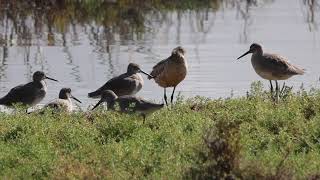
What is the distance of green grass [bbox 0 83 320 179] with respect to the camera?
8.10m

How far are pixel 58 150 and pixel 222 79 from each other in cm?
662

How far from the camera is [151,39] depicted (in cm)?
1980

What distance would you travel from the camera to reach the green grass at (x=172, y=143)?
26.6ft

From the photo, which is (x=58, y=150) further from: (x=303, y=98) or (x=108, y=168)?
(x=303, y=98)

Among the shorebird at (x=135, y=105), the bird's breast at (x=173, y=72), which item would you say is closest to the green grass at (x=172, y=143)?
the shorebird at (x=135, y=105)

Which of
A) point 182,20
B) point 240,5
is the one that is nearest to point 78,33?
point 182,20

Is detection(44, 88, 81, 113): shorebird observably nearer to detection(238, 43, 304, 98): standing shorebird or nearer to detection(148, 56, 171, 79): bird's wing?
detection(148, 56, 171, 79): bird's wing

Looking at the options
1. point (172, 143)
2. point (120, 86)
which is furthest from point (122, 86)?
point (172, 143)

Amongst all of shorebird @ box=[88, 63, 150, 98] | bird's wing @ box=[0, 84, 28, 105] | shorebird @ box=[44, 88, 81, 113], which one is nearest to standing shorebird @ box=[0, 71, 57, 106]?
bird's wing @ box=[0, 84, 28, 105]

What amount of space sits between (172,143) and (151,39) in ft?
34.2

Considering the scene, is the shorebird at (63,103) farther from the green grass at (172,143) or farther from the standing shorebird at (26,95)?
the green grass at (172,143)

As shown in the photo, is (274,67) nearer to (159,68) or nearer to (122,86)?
(159,68)

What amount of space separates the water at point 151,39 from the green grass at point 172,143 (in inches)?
125

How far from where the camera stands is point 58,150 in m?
9.50
